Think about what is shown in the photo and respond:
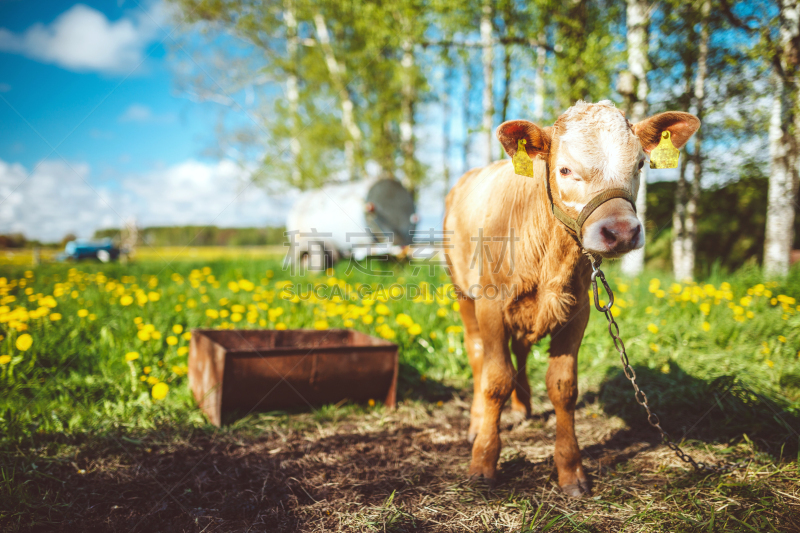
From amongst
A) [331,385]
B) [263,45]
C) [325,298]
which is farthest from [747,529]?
[263,45]

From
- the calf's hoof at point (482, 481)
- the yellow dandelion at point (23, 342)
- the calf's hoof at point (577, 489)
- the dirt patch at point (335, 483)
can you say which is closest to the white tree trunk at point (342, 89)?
the yellow dandelion at point (23, 342)

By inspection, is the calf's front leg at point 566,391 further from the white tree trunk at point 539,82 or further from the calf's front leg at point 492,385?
the white tree trunk at point 539,82

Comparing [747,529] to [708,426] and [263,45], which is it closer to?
[708,426]

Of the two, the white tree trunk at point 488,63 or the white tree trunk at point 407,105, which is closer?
the white tree trunk at point 488,63

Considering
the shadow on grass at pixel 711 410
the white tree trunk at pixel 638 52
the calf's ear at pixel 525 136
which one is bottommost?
the shadow on grass at pixel 711 410

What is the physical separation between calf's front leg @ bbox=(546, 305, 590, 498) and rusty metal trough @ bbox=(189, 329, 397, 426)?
1.41 meters

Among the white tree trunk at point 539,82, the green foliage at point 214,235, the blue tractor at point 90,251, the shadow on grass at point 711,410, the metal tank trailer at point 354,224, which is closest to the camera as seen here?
the shadow on grass at point 711,410

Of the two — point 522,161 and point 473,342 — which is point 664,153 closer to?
point 522,161

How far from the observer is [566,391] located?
2570 millimetres

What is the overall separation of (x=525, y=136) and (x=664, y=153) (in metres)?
0.75

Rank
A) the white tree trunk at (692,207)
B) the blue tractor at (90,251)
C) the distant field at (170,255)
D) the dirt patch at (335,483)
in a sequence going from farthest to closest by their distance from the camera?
the blue tractor at (90,251), the distant field at (170,255), the white tree trunk at (692,207), the dirt patch at (335,483)

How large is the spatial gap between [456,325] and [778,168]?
5.69 metres

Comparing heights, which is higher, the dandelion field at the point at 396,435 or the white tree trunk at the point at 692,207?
the white tree trunk at the point at 692,207

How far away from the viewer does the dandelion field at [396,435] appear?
7.25ft
